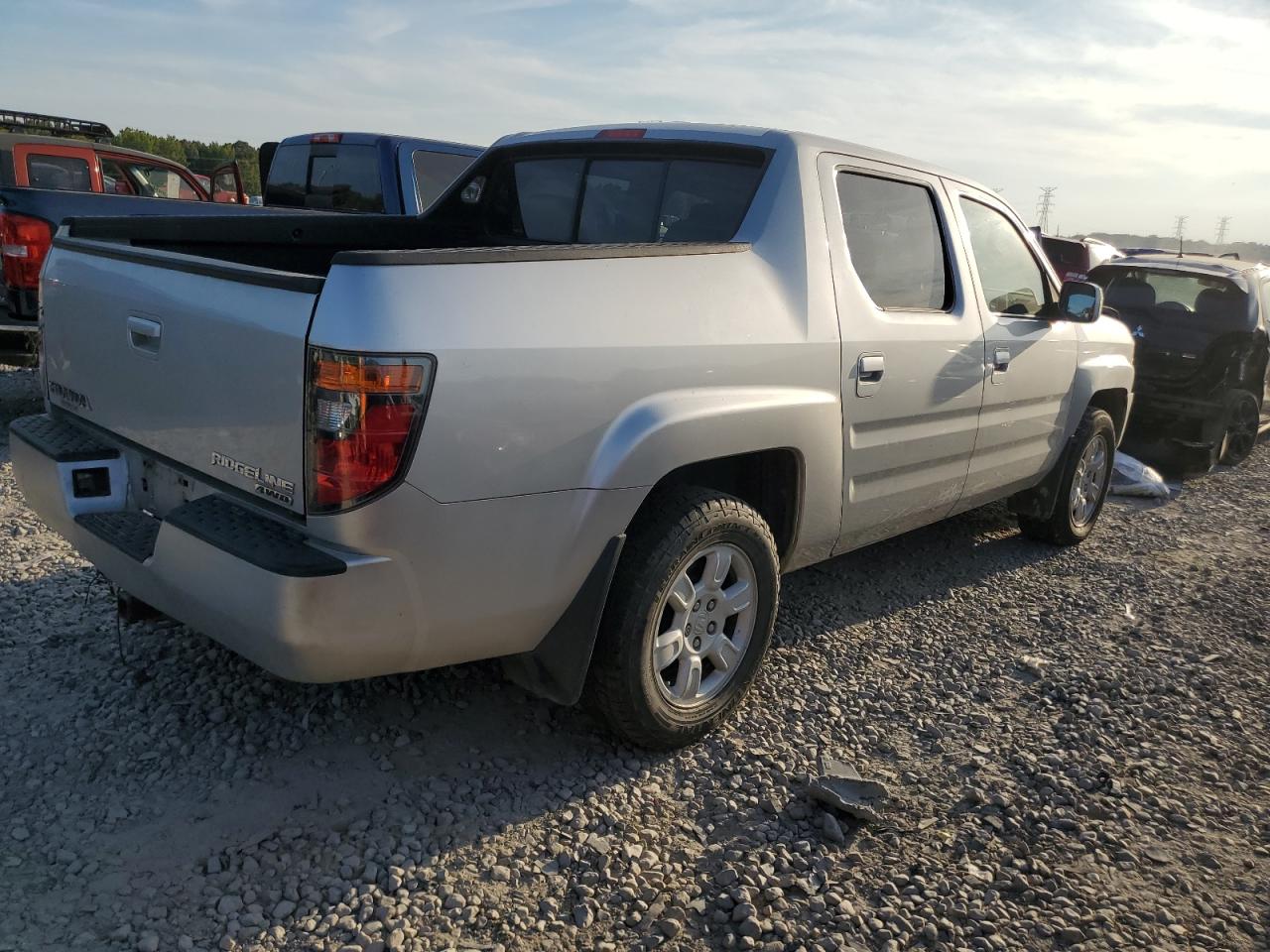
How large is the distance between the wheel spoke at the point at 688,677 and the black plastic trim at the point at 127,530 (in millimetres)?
1566

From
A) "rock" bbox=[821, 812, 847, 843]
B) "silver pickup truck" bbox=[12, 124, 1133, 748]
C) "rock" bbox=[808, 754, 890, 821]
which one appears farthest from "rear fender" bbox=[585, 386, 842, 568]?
"rock" bbox=[821, 812, 847, 843]

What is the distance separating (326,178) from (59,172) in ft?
10.7

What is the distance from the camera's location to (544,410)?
8.45 feet

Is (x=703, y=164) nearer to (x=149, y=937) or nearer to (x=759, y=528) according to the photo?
(x=759, y=528)

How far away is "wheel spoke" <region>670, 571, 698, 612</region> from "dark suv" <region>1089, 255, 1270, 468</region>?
22.5 feet

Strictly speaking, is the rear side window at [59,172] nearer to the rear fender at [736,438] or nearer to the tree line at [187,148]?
the rear fender at [736,438]

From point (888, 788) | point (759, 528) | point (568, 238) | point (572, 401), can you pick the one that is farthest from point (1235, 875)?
point (568, 238)

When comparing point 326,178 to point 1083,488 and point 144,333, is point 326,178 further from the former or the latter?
point 1083,488

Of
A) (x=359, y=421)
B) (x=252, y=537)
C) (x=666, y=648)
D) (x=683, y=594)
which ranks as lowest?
(x=666, y=648)

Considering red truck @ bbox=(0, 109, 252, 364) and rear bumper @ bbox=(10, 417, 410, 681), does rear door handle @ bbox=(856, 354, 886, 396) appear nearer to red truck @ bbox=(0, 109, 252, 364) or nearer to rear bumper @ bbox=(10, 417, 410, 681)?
rear bumper @ bbox=(10, 417, 410, 681)

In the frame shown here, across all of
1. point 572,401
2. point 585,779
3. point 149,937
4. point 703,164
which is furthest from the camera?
point 703,164

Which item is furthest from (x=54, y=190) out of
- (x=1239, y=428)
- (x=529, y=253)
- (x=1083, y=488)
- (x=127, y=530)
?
(x=1239, y=428)

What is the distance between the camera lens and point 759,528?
327cm

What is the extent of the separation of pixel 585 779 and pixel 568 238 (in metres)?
2.13
